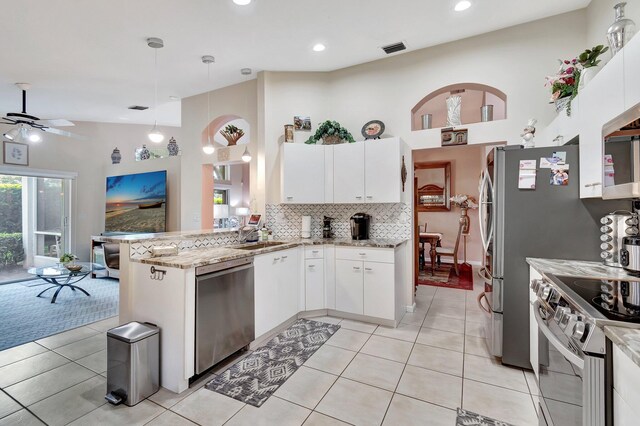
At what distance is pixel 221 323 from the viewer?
2.37 metres

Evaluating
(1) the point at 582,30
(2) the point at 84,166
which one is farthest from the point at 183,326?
(2) the point at 84,166

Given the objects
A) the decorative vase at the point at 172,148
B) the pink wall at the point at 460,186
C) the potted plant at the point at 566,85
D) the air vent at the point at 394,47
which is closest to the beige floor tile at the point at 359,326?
the potted plant at the point at 566,85

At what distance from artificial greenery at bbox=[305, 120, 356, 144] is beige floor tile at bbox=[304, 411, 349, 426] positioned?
2.96 m

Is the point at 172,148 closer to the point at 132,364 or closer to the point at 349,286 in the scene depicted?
the point at 349,286

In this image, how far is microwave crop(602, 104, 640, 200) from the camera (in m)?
1.50

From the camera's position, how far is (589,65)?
218 centimetres

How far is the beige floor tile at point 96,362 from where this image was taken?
2447 millimetres

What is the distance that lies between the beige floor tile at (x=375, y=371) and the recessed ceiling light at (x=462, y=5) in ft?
10.8

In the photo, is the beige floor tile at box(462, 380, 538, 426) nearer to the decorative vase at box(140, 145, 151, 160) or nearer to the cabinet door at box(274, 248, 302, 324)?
the cabinet door at box(274, 248, 302, 324)

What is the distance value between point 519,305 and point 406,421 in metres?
1.30

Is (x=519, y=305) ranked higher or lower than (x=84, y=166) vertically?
lower

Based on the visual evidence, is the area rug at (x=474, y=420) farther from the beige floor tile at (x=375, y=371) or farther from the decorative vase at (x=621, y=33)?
the decorative vase at (x=621, y=33)

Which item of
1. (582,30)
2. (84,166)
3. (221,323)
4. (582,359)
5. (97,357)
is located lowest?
(97,357)

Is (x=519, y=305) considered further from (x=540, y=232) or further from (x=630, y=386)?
(x=630, y=386)
